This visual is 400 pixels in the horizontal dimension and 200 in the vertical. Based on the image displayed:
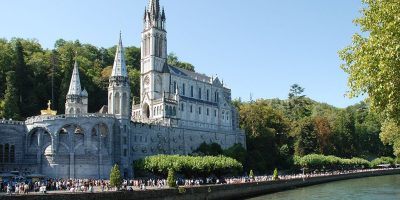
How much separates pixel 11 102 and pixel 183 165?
2783 cm

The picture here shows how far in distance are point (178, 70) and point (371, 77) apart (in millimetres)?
62240

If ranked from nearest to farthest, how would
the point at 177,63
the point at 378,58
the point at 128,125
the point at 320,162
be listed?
the point at 378,58 < the point at 128,125 < the point at 320,162 < the point at 177,63

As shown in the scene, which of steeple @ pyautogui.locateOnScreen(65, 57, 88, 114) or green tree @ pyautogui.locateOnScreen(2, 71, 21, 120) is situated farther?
steeple @ pyautogui.locateOnScreen(65, 57, 88, 114)

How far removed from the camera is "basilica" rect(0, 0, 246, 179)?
56.2 metres

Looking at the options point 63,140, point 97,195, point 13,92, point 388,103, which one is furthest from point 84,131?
point 388,103

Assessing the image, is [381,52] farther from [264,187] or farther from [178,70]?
[178,70]

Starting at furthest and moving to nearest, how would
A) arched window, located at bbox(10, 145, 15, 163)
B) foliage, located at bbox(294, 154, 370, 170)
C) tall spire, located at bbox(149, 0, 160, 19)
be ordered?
foliage, located at bbox(294, 154, 370, 170) → tall spire, located at bbox(149, 0, 160, 19) → arched window, located at bbox(10, 145, 15, 163)

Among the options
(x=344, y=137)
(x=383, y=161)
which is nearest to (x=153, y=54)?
(x=344, y=137)

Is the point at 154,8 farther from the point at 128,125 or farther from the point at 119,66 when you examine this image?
the point at 128,125

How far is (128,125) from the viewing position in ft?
205

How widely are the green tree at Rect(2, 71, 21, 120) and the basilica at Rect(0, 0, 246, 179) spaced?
23.1ft

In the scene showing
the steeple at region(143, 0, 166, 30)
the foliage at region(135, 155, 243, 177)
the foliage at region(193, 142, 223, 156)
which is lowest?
the foliage at region(135, 155, 243, 177)

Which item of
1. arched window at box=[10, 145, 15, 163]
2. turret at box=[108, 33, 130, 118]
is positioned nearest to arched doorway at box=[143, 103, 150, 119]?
turret at box=[108, 33, 130, 118]

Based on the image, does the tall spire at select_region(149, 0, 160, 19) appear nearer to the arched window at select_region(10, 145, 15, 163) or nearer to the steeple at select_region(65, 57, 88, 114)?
the steeple at select_region(65, 57, 88, 114)
